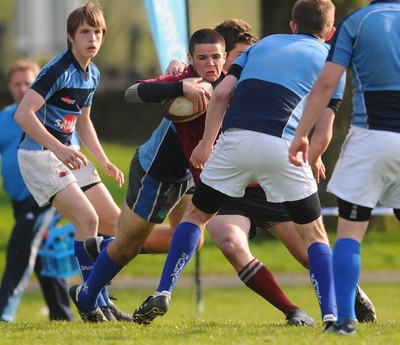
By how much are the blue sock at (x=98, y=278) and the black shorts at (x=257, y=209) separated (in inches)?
36.0

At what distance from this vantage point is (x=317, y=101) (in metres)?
5.89

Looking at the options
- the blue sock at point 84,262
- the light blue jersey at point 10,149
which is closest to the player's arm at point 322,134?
the blue sock at point 84,262

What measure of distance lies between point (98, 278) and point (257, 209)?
1.22 meters

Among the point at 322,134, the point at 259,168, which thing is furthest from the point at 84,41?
the point at 322,134

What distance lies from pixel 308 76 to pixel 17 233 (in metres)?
4.86

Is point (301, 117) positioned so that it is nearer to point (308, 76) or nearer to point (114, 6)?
point (308, 76)

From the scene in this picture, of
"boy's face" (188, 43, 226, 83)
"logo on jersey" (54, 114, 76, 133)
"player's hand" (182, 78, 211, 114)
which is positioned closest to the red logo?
"logo on jersey" (54, 114, 76, 133)

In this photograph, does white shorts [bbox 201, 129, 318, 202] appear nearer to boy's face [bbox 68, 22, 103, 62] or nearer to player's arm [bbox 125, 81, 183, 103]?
player's arm [bbox 125, 81, 183, 103]

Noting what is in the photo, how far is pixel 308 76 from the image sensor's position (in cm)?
643

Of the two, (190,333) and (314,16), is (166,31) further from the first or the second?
(190,333)

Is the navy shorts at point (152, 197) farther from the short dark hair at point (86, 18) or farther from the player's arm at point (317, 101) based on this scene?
the player's arm at point (317, 101)

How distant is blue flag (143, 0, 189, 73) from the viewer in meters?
9.80

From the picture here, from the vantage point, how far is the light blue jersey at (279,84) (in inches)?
252

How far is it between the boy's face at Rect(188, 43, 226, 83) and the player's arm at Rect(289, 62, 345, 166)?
3.66ft
